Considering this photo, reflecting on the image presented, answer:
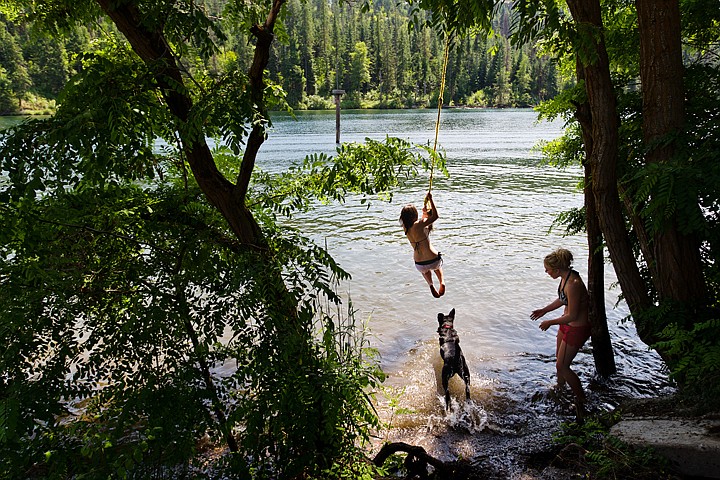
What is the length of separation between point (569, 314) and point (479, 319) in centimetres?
411

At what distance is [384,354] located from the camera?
8.79m

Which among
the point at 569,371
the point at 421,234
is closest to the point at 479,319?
the point at 421,234

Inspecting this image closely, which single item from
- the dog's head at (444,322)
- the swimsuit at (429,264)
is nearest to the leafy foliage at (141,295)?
the dog's head at (444,322)

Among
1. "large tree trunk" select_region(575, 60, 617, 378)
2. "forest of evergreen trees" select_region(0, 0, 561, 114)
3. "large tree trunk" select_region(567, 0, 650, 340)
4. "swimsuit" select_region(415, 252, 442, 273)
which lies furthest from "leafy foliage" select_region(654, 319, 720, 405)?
"forest of evergreen trees" select_region(0, 0, 561, 114)

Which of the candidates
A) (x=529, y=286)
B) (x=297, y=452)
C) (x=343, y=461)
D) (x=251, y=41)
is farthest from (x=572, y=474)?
(x=529, y=286)

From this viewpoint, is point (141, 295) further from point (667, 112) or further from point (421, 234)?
point (421, 234)

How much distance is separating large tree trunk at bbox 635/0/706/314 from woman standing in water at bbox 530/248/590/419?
3.83 feet

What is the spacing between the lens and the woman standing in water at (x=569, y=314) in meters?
6.23

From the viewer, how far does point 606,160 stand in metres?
5.46

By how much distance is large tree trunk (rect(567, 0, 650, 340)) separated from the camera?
204 inches

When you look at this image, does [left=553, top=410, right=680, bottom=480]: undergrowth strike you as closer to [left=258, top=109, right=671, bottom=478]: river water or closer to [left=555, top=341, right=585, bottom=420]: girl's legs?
[left=258, top=109, right=671, bottom=478]: river water

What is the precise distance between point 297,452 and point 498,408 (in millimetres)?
3718

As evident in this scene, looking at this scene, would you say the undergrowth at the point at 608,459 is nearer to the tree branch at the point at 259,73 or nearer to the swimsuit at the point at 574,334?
the swimsuit at the point at 574,334

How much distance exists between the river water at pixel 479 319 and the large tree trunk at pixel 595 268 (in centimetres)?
36
